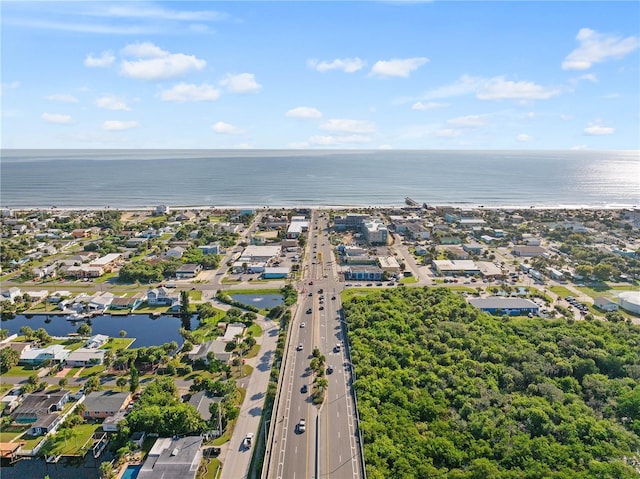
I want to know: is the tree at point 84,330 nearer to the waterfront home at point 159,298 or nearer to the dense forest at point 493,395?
the waterfront home at point 159,298

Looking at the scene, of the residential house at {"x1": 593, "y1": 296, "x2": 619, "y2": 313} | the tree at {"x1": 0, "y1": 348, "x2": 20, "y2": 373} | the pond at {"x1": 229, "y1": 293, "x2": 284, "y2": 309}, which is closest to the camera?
the tree at {"x1": 0, "y1": 348, "x2": 20, "y2": 373}

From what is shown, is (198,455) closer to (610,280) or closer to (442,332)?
(442,332)

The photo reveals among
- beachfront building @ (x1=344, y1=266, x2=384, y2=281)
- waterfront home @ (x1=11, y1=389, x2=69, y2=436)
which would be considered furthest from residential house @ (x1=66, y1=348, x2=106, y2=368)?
beachfront building @ (x1=344, y1=266, x2=384, y2=281)

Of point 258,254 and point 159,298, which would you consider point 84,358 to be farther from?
point 258,254

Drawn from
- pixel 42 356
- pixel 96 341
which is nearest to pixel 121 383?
pixel 96 341

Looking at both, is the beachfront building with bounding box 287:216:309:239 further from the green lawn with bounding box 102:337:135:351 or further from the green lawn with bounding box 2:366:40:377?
the green lawn with bounding box 2:366:40:377
